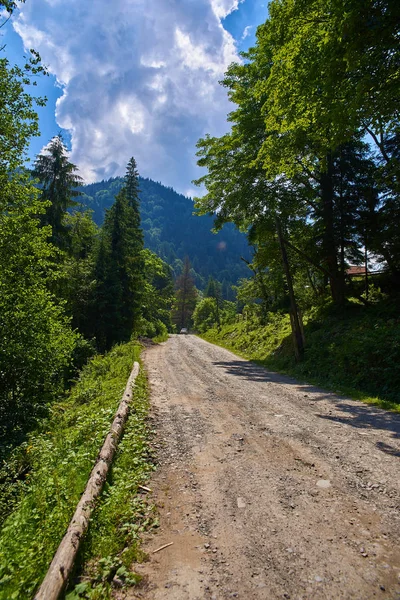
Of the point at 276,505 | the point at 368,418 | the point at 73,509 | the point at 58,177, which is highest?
the point at 58,177

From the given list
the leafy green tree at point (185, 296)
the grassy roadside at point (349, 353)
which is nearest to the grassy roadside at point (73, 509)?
the grassy roadside at point (349, 353)

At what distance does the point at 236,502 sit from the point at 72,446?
12.2ft

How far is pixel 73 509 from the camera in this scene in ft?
12.6

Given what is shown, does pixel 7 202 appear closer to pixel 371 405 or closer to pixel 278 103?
pixel 278 103

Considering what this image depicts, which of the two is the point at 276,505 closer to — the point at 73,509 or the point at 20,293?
the point at 73,509

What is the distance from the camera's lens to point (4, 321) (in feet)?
35.1

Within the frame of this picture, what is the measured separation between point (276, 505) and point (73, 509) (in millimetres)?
2545

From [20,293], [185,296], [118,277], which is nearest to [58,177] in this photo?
[118,277]

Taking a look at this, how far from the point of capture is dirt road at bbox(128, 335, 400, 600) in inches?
110

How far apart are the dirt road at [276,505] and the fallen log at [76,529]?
0.65 metres

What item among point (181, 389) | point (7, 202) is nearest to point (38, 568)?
point (181, 389)

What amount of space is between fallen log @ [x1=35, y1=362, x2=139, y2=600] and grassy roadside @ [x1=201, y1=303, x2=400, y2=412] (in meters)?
7.00

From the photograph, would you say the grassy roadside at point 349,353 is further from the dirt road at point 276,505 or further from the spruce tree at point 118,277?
the spruce tree at point 118,277

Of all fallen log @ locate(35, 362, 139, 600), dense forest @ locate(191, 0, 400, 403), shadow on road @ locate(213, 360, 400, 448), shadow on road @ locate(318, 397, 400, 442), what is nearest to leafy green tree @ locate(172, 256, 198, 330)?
dense forest @ locate(191, 0, 400, 403)
